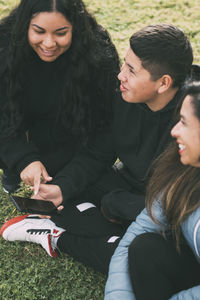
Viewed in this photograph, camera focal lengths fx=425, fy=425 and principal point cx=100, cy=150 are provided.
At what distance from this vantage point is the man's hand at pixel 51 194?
8.77 ft

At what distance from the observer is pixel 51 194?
2686 mm

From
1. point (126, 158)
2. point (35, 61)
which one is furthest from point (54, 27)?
point (126, 158)

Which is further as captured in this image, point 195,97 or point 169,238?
point 169,238

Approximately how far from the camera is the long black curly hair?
8.18 ft

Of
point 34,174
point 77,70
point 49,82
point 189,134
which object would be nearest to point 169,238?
point 189,134

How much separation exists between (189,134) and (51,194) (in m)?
1.11

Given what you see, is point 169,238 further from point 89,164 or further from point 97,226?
point 89,164

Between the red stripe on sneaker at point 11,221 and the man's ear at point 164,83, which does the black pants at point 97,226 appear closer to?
the red stripe on sneaker at point 11,221

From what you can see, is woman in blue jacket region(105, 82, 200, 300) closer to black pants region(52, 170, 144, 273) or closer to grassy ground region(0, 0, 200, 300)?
black pants region(52, 170, 144, 273)

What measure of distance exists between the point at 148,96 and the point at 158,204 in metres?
0.65

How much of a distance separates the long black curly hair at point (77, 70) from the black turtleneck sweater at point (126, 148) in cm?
12

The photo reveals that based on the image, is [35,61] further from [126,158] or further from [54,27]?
[126,158]

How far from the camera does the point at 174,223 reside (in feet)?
7.04

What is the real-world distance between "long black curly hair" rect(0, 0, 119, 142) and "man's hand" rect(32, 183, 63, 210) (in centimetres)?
41
